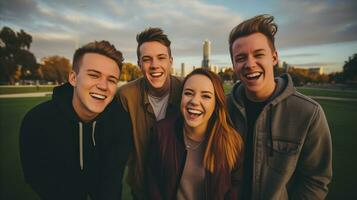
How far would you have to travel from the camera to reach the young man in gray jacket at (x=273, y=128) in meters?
2.96

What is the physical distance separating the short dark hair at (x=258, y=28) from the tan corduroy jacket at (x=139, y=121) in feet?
4.57

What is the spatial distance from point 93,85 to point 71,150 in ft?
3.06

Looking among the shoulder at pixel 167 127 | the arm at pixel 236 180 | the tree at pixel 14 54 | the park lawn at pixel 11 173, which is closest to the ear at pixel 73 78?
the shoulder at pixel 167 127

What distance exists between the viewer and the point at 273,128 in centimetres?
306

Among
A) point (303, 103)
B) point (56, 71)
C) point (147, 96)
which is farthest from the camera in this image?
point (56, 71)

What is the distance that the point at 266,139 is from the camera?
10.1 feet

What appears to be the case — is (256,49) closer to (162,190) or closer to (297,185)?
(297,185)

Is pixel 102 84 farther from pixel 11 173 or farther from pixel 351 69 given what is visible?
pixel 351 69

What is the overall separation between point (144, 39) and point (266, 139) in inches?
97.4

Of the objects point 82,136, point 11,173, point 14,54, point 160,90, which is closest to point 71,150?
point 82,136

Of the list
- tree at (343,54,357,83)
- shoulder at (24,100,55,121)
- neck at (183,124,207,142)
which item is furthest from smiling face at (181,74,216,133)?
tree at (343,54,357,83)

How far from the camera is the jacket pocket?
2998 millimetres

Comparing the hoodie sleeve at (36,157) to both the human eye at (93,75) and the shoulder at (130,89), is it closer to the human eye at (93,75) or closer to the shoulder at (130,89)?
the human eye at (93,75)

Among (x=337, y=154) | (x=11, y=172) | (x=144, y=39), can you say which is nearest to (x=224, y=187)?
(x=144, y=39)
